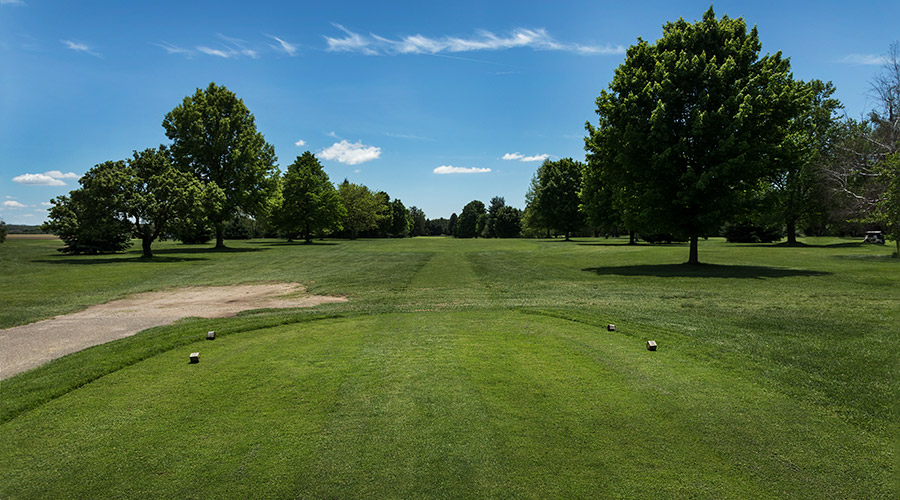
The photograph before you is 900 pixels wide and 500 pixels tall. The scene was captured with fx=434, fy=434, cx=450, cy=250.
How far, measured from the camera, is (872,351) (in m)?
7.98

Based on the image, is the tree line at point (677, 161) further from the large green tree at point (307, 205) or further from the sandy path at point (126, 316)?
the sandy path at point (126, 316)

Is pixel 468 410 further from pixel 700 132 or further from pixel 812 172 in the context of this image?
pixel 812 172

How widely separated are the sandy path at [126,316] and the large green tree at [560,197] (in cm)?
6159

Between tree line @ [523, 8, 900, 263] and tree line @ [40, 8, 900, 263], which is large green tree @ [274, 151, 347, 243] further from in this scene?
tree line @ [523, 8, 900, 263]

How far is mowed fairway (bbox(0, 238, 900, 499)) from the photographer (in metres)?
3.77

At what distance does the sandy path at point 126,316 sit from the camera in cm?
888

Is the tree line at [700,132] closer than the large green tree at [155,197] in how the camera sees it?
Yes

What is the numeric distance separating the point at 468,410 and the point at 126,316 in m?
12.3

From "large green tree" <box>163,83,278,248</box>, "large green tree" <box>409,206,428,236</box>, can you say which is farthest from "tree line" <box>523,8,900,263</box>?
"large green tree" <box>409,206,428,236</box>

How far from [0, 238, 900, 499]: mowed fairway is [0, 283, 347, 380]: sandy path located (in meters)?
1.29

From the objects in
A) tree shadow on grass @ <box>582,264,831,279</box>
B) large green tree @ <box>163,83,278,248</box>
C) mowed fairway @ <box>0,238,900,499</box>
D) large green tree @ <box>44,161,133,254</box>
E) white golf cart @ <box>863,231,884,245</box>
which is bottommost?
tree shadow on grass @ <box>582,264,831,279</box>

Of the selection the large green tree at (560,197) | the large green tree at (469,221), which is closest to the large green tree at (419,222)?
the large green tree at (469,221)

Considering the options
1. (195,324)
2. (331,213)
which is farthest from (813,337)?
(331,213)

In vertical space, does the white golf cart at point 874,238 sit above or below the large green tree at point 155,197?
below
